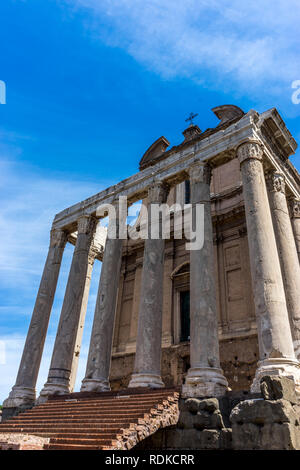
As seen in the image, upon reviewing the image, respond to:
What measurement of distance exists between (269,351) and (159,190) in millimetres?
8229

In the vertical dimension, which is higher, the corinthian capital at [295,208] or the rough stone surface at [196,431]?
the corinthian capital at [295,208]

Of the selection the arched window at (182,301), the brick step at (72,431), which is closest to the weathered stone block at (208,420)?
the brick step at (72,431)

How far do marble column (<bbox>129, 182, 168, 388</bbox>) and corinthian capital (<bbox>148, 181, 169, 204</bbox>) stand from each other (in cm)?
25

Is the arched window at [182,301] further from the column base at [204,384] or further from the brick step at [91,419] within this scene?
the brick step at [91,419]

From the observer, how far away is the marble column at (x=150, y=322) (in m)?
11.3

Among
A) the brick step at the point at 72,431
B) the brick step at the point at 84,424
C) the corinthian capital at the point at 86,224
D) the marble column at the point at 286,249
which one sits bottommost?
the brick step at the point at 72,431

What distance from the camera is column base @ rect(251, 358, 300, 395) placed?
8.48 m

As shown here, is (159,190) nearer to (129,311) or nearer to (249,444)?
(129,311)

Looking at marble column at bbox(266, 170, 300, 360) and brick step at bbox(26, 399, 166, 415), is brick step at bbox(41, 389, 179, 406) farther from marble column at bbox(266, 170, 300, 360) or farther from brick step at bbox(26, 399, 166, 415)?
marble column at bbox(266, 170, 300, 360)

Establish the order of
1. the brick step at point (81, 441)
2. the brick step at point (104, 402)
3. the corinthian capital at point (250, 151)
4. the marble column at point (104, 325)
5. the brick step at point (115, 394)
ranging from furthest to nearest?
1. the marble column at point (104, 325)
2. the corinthian capital at point (250, 151)
3. the brick step at point (115, 394)
4. the brick step at point (104, 402)
5. the brick step at point (81, 441)

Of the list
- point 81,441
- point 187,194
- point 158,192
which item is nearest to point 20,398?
point 81,441

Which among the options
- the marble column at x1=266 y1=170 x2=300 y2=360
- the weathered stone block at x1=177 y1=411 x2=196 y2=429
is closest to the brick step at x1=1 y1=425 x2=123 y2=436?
the weathered stone block at x1=177 y1=411 x2=196 y2=429

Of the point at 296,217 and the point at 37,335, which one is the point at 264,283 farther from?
the point at 37,335

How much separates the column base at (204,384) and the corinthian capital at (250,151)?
720cm
